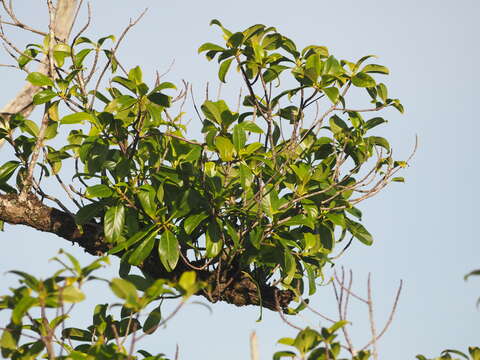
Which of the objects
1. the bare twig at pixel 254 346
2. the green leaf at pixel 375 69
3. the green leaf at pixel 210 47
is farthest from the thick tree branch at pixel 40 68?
the bare twig at pixel 254 346

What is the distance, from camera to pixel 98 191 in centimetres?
286

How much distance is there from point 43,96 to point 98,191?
0.51 m

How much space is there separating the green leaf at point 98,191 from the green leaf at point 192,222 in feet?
1.22

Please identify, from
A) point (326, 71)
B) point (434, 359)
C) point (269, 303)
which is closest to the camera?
point (434, 359)

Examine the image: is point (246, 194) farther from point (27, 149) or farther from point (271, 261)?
point (27, 149)

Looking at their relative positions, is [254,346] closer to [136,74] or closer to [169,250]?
[169,250]

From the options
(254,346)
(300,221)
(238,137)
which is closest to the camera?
(254,346)

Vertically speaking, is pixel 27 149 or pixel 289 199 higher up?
pixel 27 149

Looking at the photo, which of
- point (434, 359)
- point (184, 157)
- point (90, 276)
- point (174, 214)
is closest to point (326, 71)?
point (184, 157)

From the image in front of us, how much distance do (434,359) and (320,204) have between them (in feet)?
3.36

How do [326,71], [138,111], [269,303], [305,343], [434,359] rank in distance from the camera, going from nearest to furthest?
[305,343]
[434,359]
[138,111]
[326,71]
[269,303]

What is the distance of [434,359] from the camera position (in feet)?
7.29

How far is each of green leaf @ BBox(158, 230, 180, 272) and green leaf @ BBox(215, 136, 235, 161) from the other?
16.7 inches

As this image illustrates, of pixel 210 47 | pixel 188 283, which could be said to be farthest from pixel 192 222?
pixel 188 283
